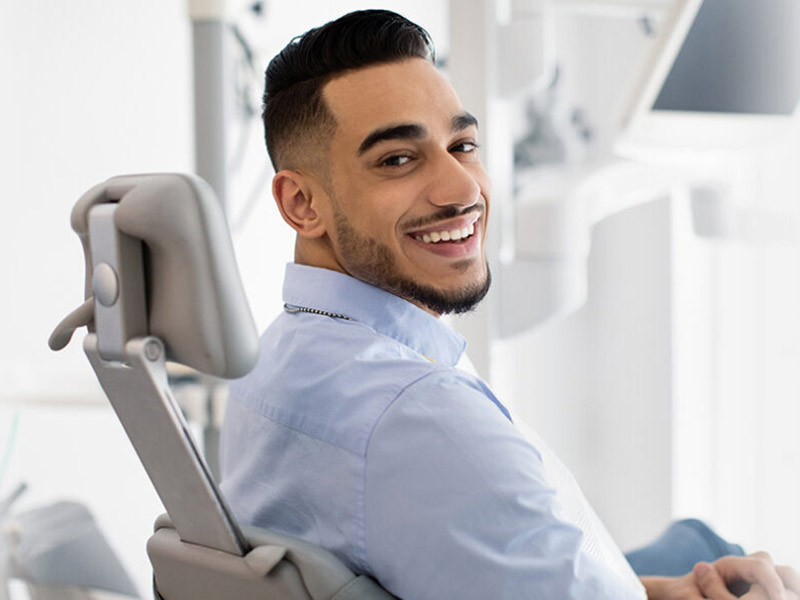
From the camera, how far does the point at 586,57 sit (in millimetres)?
3271

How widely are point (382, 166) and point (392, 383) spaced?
0.28m

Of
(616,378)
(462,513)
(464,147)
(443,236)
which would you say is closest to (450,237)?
(443,236)

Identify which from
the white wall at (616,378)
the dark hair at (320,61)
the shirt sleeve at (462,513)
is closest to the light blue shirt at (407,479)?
the shirt sleeve at (462,513)

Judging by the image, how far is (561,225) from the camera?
1.59 metres

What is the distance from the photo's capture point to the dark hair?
1028 millimetres

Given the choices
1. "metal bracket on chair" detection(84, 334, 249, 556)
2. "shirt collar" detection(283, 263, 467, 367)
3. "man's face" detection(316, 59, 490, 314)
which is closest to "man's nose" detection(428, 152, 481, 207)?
"man's face" detection(316, 59, 490, 314)

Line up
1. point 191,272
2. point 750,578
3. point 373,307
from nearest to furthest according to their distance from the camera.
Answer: point 191,272, point 373,307, point 750,578

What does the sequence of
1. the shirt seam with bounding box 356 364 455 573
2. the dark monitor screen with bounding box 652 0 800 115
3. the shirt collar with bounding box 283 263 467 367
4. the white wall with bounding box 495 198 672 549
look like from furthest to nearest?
1. the white wall with bounding box 495 198 672 549
2. the dark monitor screen with bounding box 652 0 800 115
3. the shirt collar with bounding box 283 263 467 367
4. the shirt seam with bounding box 356 364 455 573

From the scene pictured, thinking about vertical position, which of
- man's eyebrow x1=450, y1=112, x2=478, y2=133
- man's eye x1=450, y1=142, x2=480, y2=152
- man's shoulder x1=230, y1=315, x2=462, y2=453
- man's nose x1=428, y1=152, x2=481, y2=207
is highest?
man's eyebrow x1=450, y1=112, x2=478, y2=133

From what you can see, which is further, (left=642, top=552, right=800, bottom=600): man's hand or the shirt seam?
(left=642, top=552, right=800, bottom=600): man's hand

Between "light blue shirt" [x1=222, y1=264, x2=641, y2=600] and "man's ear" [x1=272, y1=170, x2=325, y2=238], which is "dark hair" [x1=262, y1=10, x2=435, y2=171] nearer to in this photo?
"man's ear" [x1=272, y1=170, x2=325, y2=238]

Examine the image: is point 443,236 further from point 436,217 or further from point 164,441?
point 164,441

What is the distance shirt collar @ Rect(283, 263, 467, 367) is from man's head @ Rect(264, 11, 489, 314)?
1.0 inches

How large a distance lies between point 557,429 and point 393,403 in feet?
8.96
